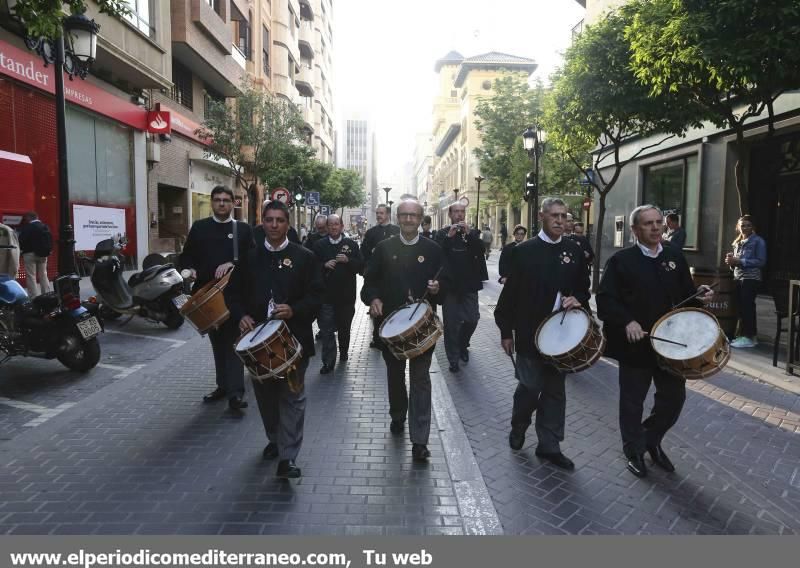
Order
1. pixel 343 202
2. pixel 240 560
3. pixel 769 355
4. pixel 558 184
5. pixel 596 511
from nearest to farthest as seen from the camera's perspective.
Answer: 1. pixel 240 560
2. pixel 596 511
3. pixel 769 355
4. pixel 558 184
5. pixel 343 202

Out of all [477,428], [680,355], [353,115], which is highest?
[353,115]

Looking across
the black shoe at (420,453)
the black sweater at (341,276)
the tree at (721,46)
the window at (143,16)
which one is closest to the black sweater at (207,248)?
the black sweater at (341,276)

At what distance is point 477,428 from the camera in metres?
5.35

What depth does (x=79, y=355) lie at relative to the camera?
7.30m

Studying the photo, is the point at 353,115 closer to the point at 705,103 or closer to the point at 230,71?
the point at 230,71

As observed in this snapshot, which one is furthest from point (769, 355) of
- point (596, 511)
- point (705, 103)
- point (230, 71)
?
point (230, 71)

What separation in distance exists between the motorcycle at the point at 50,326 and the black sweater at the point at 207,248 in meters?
2.02

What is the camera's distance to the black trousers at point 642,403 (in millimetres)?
4262

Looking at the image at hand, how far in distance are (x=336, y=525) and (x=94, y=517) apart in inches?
56.1

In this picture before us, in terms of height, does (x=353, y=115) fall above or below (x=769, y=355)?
above

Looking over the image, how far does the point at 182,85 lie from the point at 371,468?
2205 centimetres

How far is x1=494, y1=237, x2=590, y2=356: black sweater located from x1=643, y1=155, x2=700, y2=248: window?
14.1 metres

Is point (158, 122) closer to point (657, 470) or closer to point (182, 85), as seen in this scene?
point (182, 85)

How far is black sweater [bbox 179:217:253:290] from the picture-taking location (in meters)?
6.02
